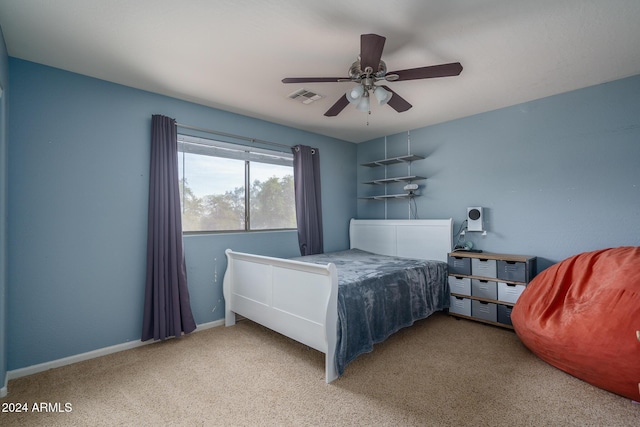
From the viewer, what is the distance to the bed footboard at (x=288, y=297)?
2.17 meters

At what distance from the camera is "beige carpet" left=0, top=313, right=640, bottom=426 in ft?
5.78

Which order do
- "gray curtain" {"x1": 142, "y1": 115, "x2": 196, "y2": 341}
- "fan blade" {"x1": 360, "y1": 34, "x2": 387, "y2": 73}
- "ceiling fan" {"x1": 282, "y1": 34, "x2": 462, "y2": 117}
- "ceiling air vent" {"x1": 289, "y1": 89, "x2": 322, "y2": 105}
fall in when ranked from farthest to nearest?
"ceiling air vent" {"x1": 289, "y1": 89, "x2": 322, "y2": 105} < "gray curtain" {"x1": 142, "y1": 115, "x2": 196, "y2": 341} < "ceiling fan" {"x1": 282, "y1": 34, "x2": 462, "y2": 117} < "fan blade" {"x1": 360, "y1": 34, "x2": 387, "y2": 73}

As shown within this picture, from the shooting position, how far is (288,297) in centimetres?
253

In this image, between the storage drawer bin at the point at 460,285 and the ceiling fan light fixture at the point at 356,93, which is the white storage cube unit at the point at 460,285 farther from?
the ceiling fan light fixture at the point at 356,93

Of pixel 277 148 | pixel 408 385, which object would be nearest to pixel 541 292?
pixel 408 385

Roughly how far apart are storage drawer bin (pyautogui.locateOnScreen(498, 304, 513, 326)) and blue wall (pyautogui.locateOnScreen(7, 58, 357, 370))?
326 cm

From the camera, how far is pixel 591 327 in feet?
6.59

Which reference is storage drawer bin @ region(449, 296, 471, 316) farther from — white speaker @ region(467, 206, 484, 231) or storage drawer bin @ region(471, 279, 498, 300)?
white speaker @ region(467, 206, 484, 231)

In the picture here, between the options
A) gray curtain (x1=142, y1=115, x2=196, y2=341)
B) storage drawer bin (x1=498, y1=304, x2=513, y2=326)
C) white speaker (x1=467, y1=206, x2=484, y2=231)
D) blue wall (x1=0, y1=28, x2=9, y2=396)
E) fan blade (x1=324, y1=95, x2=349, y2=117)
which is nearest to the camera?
blue wall (x1=0, y1=28, x2=9, y2=396)

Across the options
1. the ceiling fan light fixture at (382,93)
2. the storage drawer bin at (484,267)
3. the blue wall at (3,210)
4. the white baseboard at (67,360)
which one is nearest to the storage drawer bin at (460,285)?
the storage drawer bin at (484,267)

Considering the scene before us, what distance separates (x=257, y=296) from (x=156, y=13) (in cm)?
240

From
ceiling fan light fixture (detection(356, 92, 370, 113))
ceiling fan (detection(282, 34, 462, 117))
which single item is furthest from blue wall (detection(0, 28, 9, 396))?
ceiling fan light fixture (detection(356, 92, 370, 113))

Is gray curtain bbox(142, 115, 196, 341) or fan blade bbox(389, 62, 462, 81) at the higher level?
fan blade bbox(389, 62, 462, 81)

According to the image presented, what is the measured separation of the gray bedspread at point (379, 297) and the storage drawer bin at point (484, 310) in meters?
0.30
